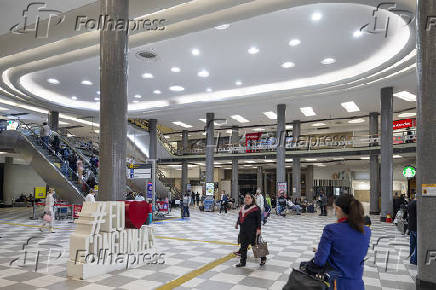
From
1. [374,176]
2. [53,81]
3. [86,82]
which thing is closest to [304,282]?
[86,82]

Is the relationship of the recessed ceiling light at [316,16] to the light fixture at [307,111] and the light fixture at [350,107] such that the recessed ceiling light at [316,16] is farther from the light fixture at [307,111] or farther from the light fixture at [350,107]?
the light fixture at [307,111]

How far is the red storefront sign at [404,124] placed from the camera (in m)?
25.2

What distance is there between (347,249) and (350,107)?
21279mm

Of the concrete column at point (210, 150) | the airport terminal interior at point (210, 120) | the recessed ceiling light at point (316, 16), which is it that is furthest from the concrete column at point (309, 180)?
the recessed ceiling light at point (316, 16)

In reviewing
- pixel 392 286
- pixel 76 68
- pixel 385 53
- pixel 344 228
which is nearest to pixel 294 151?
pixel 385 53

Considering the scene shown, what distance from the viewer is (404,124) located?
25.7m

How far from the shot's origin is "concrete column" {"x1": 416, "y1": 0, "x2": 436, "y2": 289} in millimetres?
5277

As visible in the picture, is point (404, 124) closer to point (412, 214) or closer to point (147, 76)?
point (147, 76)

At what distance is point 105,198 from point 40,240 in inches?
183

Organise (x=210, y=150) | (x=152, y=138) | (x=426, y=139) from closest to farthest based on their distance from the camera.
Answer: (x=426, y=139) < (x=210, y=150) < (x=152, y=138)

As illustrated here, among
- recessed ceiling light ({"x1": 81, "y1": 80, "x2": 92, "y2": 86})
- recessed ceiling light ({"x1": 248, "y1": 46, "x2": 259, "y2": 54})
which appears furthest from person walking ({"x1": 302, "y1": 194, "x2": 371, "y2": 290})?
recessed ceiling light ({"x1": 81, "y1": 80, "x2": 92, "y2": 86})

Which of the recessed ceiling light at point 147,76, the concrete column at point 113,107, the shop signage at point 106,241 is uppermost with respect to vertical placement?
the recessed ceiling light at point 147,76

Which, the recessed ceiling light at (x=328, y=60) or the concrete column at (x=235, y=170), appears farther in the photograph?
the concrete column at (x=235, y=170)

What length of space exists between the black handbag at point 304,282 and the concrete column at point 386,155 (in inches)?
636
